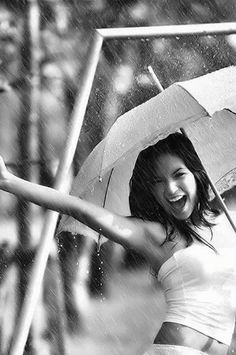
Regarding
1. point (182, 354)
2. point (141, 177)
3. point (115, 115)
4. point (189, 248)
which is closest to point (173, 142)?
point (141, 177)

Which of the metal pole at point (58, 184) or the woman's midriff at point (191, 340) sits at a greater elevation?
the metal pole at point (58, 184)

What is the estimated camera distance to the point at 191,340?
2.83 m

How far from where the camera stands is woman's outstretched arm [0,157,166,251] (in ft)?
9.68

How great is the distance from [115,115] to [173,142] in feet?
7.02

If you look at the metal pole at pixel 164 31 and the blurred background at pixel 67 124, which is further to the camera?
the blurred background at pixel 67 124

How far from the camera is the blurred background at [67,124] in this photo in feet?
17.1

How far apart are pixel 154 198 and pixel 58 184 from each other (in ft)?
2.62

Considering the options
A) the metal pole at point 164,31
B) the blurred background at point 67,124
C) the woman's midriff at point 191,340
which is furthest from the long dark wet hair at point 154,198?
the blurred background at point 67,124

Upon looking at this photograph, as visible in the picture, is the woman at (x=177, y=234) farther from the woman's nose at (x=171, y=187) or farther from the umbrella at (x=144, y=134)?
the umbrella at (x=144, y=134)

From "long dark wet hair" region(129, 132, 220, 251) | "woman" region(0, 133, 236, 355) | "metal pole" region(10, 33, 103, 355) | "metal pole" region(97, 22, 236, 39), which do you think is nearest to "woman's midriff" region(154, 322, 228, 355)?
"woman" region(0, 133, 236, 355)

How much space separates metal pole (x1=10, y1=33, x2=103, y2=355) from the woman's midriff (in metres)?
1.08

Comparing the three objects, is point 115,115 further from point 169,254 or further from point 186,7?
point 169,254

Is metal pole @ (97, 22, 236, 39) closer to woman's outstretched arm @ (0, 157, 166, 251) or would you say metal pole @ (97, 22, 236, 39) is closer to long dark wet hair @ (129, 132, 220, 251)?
long dark wet hair @ (129, 132, 220, 251)

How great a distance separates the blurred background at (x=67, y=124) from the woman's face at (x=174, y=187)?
2.16 m
